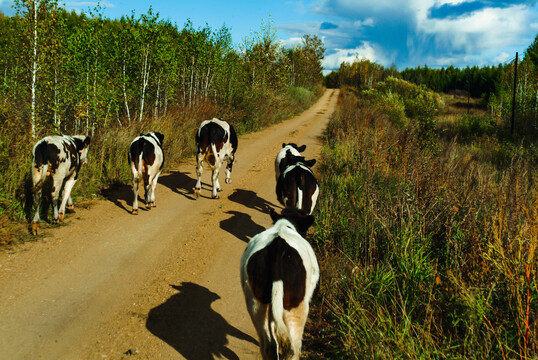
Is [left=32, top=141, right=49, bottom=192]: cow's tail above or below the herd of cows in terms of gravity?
above

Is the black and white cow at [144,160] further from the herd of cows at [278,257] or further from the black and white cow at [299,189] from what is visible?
the black and white cow at [299,189]

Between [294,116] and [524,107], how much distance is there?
53.3 feet

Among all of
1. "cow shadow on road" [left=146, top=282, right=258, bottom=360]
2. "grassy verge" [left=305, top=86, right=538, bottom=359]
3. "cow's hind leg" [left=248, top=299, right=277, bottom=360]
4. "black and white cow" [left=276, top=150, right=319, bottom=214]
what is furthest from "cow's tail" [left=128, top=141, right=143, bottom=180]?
"cow's hind leg" [left=248, top=299, right=277, bottom=360]

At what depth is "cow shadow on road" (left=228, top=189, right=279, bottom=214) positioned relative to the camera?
890 centimetres

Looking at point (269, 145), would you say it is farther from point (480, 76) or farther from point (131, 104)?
point (480, 76)

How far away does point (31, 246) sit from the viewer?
19.9ft

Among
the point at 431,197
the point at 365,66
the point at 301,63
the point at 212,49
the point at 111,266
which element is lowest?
the point at 111,266

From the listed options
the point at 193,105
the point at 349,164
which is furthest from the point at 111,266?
the point at 193,105

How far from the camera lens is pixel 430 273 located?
3.96m

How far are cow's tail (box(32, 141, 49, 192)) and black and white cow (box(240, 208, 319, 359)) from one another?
17.8ft

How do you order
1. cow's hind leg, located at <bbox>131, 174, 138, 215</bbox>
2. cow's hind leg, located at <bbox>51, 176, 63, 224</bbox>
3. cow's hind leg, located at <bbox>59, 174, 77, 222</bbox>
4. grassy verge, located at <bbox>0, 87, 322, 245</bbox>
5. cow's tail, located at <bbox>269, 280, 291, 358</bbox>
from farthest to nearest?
1. cow's hind leg, located at <bbox>131, 174, 138, 215</bbox>
2. cow's hind leg, located at <bbox>59, 174, 77, 222</bbox>
3. cow's hind leg, located at <bbox>51, 176, 63, 224</bbox>
4. grassy verge, located at <bbox>0, 87, 322, 245</bbox>
5. cow's tail, located at <bbox>269, 280, 291, 358</bbox>

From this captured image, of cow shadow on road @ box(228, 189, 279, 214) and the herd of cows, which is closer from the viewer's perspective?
the herd of cows

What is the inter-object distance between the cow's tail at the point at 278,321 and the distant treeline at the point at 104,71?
797cm

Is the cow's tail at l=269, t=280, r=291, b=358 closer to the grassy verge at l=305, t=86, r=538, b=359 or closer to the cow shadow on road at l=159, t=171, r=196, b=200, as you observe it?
the grassy verge at l=305, t=86, r=538, b=359
